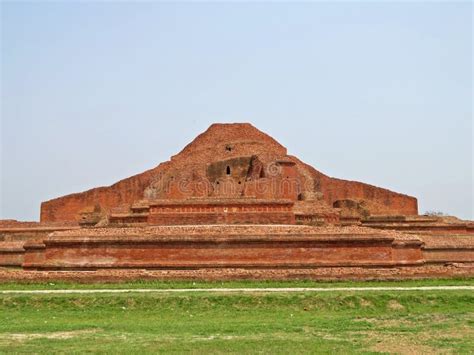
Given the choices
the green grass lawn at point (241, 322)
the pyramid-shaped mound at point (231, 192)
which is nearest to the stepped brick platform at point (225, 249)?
the pyramid-shaped mound at point (231, 192)

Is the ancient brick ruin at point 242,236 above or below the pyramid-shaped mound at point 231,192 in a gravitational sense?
below

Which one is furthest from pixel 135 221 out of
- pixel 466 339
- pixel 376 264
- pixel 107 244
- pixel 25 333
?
pixel 466 339

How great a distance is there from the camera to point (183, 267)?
1711 cm

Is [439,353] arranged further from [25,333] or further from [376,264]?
[376,264]

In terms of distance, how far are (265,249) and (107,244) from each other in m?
4.13

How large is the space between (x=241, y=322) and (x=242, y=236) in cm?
676

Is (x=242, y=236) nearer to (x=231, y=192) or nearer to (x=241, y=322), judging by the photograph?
(x=241, y=322)

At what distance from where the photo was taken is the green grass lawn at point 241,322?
8.53 metres

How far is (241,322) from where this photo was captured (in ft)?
34.3

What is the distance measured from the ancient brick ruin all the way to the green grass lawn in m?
3.25

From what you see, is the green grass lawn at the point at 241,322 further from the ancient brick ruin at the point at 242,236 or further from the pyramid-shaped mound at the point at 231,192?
the pyramid-shaped mound at the point at 231,192

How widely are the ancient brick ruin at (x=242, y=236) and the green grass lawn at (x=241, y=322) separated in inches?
128

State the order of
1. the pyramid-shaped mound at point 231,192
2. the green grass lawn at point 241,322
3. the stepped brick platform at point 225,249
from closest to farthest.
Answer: the green grass lawn at point 241,322 → the stepped brick platform at point 225,249 → the pyramid-shaped mound at point 231,192

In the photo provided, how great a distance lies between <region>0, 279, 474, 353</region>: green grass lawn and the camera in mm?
8531
